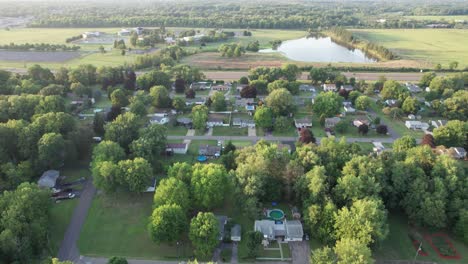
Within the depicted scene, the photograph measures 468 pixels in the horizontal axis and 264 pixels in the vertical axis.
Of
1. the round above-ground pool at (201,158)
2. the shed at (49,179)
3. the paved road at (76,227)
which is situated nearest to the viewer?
the paved road at (76,227)

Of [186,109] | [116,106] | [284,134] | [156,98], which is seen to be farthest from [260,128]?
[116,106]

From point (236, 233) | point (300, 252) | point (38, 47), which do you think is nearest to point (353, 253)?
point (300, 252)

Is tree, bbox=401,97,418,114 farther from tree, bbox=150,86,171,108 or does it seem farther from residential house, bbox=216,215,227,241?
tree, bbox=150,86,171,108

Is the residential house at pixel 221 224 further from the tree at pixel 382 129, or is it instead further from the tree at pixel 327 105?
the tree at pixel 382 129

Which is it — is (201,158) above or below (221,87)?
below

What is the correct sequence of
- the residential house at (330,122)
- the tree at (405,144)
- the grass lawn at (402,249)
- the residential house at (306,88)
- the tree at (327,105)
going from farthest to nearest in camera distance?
the residential house at (306,88) → the tree at (327,105) → the residential house at (330,122) → the tree at (405,144) → the grass lawn at (402,249)

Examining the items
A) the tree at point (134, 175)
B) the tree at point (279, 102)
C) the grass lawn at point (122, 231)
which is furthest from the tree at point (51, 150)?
the tree at point (279, 102)

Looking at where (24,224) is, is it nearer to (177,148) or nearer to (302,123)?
(177,148)

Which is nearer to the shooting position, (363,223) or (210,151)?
(363,223)
